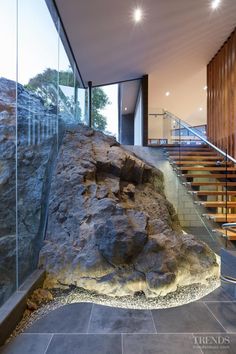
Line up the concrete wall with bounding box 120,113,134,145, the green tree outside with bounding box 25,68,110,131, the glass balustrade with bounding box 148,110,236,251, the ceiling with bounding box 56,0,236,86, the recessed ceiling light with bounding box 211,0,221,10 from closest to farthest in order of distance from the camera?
the green tree outside with bounding box 25,68,110,131, the glass balustrade with bounding box 148,110,236,251, the ceiling with bounding box 56,0,236,86, the recessed ceiling light with bounding box 211,0,221,10, the concrete wall with bounding box 120,113,134,145

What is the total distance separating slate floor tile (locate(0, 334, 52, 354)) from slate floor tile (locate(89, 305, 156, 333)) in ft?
1.20

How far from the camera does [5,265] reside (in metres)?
2.47

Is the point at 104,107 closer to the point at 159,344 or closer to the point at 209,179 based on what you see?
the point at 209,179

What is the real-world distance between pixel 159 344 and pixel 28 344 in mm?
972

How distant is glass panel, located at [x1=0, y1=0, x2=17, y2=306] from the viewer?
2.47 metres

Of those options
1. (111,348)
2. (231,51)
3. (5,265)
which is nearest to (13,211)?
(5,265)

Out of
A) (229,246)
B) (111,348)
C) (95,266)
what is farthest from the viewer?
(229,246)

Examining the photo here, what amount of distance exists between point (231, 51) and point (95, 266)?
18.6 feet

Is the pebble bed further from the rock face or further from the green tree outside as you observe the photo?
the green tree outside

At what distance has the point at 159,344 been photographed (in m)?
1.85

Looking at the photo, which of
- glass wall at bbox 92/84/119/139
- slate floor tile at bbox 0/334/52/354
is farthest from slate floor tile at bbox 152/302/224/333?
glass wall at bbox 92/84/119/139

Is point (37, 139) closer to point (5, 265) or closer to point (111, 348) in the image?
point (5, 265)

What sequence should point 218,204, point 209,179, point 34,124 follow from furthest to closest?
1. point 209,179
2. point 218,204
3. point 34,124

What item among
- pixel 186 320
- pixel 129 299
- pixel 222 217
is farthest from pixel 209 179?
pixel 186 320
